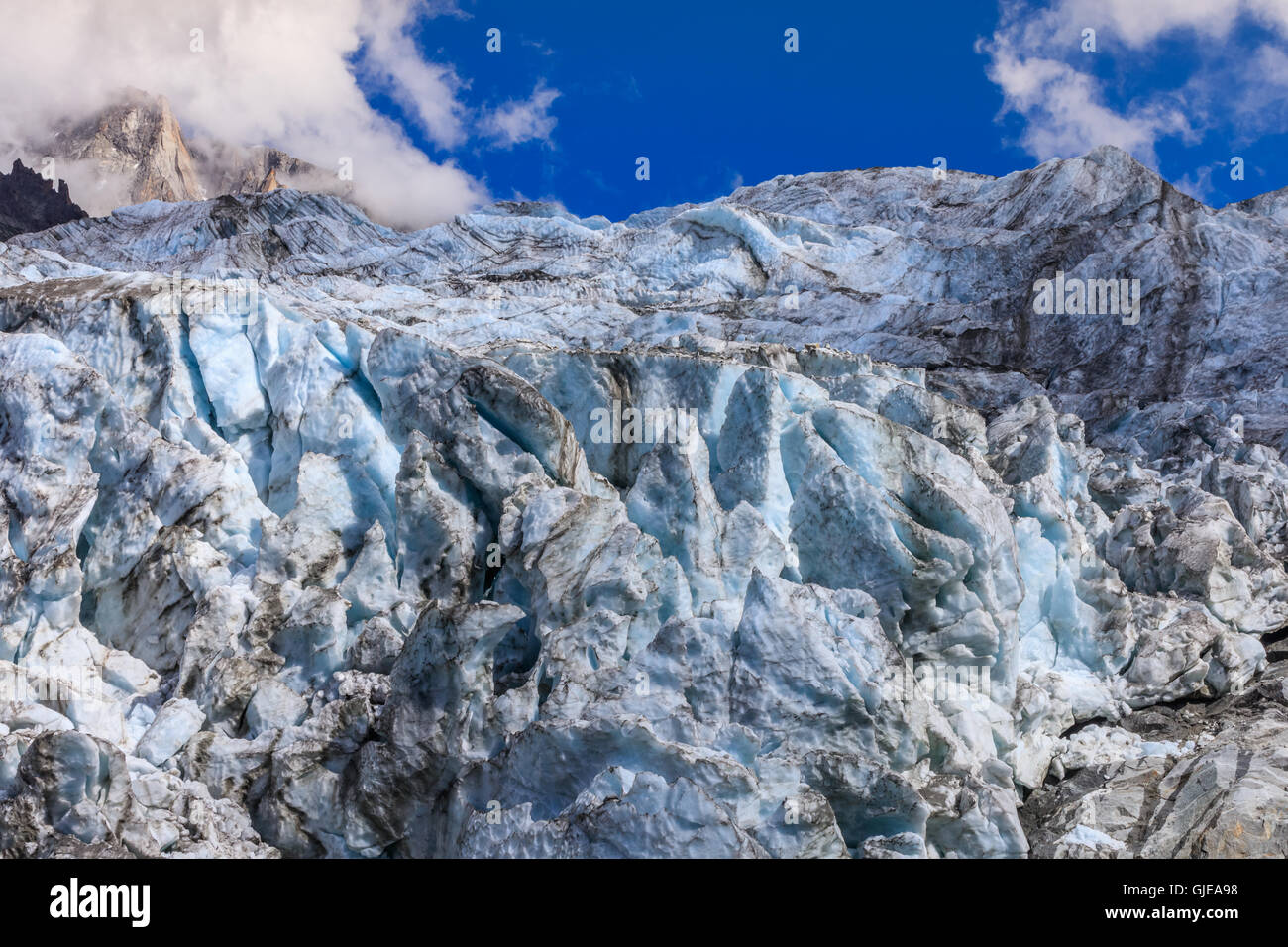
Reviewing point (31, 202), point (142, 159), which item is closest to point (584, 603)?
point (31, 202)

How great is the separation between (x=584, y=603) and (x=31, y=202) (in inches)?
2057

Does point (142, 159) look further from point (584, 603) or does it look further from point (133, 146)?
point (584, 603)

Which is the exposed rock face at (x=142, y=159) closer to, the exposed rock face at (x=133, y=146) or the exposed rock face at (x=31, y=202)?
the exposed rock face at (x=133, y=146)

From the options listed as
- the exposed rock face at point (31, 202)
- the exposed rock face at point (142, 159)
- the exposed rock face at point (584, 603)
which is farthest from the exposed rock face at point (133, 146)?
the exposed rock face at point (584, 603)

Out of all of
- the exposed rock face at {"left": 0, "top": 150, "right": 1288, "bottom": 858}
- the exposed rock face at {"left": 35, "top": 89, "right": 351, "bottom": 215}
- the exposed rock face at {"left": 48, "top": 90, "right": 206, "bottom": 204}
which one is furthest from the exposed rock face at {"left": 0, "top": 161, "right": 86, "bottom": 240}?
the exposed rock face at {"left": 0, "top": 150, "right": 1288, "bottom": 858}

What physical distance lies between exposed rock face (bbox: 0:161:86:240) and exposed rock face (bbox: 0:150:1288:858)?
3059 centimetres

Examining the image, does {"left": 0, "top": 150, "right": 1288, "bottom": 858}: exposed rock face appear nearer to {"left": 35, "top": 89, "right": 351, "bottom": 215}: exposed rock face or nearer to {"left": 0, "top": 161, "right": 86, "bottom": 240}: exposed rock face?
{"left": 0, "top": 161, "right": 86, "bottom": 240}: exposed rock face

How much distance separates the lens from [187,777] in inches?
505

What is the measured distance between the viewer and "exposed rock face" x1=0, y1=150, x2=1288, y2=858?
1173 centimetres

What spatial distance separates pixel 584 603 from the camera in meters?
14.0

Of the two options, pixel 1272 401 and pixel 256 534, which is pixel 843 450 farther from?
pixel 1272 401

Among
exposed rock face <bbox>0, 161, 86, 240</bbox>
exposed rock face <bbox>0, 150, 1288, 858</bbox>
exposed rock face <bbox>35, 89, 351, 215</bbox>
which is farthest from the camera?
exposed rock face <bbox>35, 89, 351, 215</bbox>

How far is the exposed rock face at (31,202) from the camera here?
51438mm
